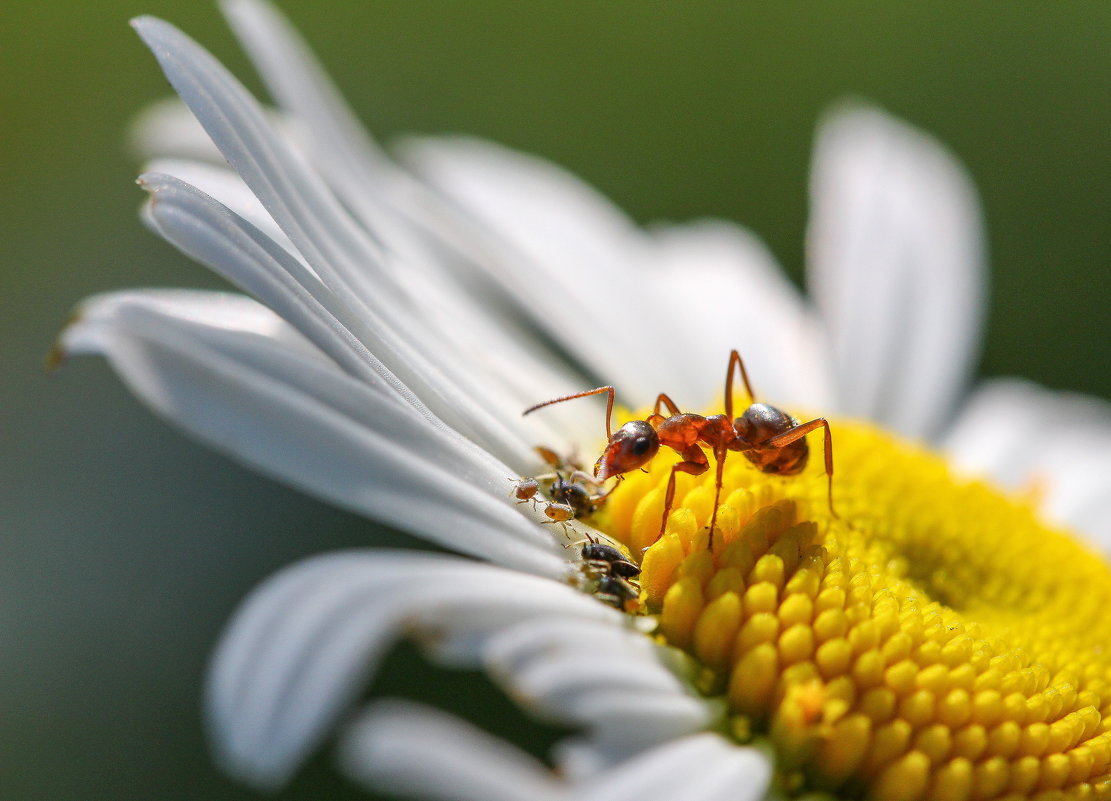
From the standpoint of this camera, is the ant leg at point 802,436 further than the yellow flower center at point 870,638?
Yes

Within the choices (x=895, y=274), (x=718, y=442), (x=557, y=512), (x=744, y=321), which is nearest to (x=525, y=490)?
(x=557, y=512)

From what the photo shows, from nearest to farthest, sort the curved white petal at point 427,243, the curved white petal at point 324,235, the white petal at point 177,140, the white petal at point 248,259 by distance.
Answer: the white petal at point 248,259 < the curved white petal at point 324,235 < the curved white petal at point 427,243 < the white petal at point 177,140

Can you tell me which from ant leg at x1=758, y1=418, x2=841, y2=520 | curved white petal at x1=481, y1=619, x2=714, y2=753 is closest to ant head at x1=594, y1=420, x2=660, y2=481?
ant leg at x1=758, y1=418, x2=841, y2=520

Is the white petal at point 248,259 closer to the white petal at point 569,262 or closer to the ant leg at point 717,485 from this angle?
the ant leg at point 717,485


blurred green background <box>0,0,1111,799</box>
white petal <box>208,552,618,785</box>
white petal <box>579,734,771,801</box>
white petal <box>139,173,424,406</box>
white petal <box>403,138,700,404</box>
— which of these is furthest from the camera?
blurred green background <box>0,0,1111,799</box>

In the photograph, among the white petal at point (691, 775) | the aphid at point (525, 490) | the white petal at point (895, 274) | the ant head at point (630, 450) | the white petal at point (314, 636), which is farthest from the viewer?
the white petal at point (895, 274)

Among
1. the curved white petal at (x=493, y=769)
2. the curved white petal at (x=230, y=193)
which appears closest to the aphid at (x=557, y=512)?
the curved white petal at (x=493, y=769)

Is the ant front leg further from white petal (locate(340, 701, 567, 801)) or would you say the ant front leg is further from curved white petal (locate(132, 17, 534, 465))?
white petal (locate(340, 701, 567, 801))
